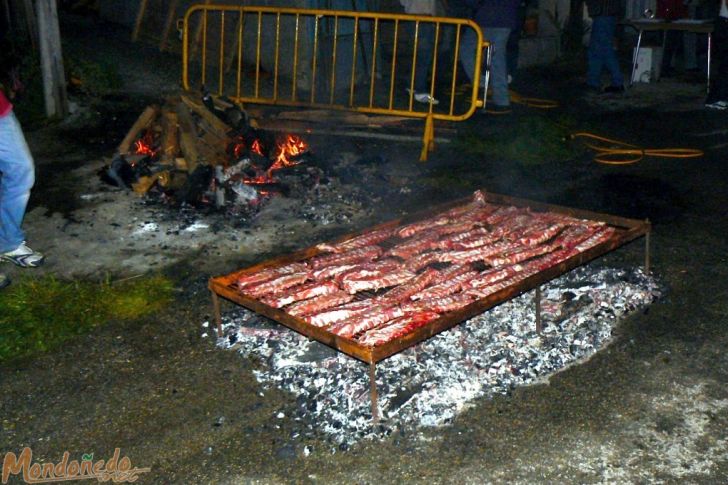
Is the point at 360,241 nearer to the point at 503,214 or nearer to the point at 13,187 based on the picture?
the point at 503,214

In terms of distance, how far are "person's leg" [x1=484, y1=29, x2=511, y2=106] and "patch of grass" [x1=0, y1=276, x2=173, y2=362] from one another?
7.64m

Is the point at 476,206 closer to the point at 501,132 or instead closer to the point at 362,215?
the point at 362,215

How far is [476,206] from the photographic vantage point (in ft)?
21.0

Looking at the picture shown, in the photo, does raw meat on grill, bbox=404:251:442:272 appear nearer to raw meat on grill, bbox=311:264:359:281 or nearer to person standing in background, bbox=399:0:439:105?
raw meat on grill, bbox=311:264:359:281

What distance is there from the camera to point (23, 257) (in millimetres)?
6457

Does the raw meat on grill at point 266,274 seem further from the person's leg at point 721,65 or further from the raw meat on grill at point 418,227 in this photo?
the person's leg at point 721,65

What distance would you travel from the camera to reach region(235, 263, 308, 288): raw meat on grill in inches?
192

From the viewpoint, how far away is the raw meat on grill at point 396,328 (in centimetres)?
411

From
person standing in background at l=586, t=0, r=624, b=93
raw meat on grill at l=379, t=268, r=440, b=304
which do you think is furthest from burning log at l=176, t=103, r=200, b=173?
person standing in background at l=586, t=0, r=624, b=93

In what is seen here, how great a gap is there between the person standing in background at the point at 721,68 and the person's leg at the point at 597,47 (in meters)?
1.96

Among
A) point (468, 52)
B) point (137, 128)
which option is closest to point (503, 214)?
point (137, 128)

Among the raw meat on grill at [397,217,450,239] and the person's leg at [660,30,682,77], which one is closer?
the raw meat on grill at [397,217,450,239]

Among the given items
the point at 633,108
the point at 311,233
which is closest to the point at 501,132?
the point at 633,108

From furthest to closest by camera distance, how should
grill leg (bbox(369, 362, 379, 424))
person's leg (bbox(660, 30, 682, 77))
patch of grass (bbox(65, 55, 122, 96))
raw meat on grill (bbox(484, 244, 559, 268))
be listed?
person's leg (bbox(660, 30, 682, 77))
patch of grass (bbox(65, 55, 122, 96))
raw meat on grill (bbox(484, 244, 559, 268))
grill leg (bbox(369, 362, 379, 424))
